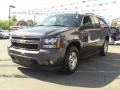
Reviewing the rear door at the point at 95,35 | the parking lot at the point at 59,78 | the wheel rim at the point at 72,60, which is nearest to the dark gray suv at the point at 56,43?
the wheel rim at the point at 72,60

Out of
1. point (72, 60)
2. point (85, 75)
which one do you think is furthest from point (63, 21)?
point (85, 75)

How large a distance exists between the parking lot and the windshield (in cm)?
152

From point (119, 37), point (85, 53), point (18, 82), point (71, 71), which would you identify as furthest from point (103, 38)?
point (119, 37)

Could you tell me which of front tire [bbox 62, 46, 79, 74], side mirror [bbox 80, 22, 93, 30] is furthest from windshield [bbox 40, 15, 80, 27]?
front tire [bbox 62, 46, 79, 74]

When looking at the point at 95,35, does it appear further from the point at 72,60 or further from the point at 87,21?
the point at 72,60

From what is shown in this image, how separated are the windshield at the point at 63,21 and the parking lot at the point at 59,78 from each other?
152 cm

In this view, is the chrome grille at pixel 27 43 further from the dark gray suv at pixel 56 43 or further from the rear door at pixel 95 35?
the rear door at pixel 95 35

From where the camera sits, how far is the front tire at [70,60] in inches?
274

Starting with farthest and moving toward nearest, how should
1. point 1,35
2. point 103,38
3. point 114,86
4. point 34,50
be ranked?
point 1,35 < point 103,38 < point 34,50 < point 114,86

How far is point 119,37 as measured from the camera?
65.9 ft

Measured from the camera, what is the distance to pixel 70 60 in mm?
7207

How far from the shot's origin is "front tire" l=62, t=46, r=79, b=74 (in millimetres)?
6957

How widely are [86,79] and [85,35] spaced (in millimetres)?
1835

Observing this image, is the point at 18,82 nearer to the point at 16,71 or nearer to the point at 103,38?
the point at 16,71
